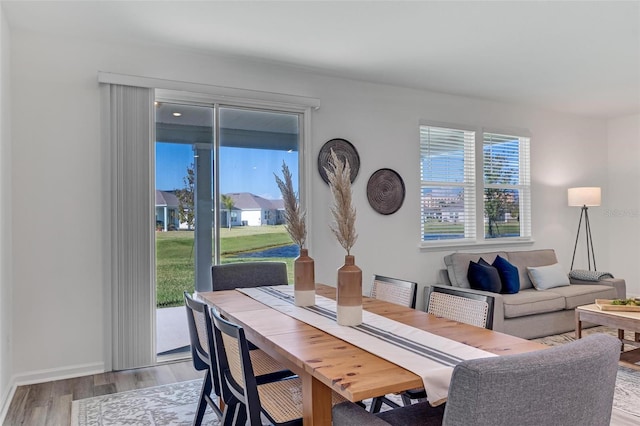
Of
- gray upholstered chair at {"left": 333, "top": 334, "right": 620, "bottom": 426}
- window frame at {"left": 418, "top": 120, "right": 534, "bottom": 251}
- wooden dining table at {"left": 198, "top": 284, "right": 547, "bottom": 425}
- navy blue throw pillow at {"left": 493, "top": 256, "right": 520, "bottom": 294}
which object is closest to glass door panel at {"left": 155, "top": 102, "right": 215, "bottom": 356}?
wooden dining table at {"left": 198, "top": 284, "right": 547, "bottom": 425}

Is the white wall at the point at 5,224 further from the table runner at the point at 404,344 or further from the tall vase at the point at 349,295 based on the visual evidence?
the tall vase at the point at 349,295

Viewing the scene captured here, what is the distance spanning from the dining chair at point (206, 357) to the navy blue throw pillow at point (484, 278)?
2829 mm

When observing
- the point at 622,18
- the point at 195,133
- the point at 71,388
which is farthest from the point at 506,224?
the point at 71,388

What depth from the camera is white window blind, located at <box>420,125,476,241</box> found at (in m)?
Result: 5.17

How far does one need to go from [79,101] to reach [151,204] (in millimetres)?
957

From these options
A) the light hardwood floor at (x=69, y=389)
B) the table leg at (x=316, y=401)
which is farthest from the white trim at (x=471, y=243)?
the table leg at (x=316, y=401)

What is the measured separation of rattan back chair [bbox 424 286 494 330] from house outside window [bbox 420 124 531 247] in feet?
9.09

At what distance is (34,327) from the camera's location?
11.0 ft

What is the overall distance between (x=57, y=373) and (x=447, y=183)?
4296 millimetres

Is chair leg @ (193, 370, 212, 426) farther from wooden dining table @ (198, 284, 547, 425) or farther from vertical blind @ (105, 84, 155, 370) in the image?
vertical blind @ (105, 84, 155, 370)

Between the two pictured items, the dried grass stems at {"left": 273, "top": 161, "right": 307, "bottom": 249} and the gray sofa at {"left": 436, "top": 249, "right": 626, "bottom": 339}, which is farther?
the gray sofa at {"left": 436, "top": 249, "right": 626, "bottom": 339}

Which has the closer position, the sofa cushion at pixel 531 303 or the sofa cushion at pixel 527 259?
the sofa cushion at pixel 531 303

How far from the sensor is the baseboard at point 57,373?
328 cm

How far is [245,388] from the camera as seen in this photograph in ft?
5.43
